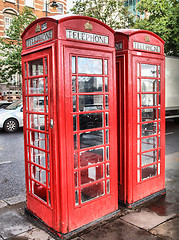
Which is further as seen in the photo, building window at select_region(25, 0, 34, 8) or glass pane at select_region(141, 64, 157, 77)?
building window at select_region(25, 0, 34, 8)

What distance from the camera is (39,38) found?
3117mm

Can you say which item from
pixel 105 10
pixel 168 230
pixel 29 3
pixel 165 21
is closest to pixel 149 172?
pixel 168 230

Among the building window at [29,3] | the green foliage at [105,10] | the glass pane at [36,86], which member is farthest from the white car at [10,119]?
the building window at [29,3]

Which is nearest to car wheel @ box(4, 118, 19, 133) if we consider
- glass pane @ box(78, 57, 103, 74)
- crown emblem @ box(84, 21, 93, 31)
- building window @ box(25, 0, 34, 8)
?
glass pane @ box(78, 57, 103, 74)

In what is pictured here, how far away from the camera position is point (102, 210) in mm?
3408

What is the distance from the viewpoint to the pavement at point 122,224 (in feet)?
10.0

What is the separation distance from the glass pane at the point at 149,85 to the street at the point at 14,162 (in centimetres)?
192

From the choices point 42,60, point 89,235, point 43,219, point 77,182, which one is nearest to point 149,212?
point 89,235

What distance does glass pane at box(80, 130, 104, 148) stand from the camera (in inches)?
125

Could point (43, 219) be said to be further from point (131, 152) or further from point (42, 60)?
point (42, 60)

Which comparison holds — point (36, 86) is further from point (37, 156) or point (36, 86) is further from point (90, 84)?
point (37, 156)

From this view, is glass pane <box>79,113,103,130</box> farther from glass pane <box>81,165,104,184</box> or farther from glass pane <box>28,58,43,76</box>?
glass pane <box>28,58,43,76</box>

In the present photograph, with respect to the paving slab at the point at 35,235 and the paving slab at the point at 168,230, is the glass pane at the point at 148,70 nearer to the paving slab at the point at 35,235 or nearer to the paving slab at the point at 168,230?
the paving slab at the point at 168,230

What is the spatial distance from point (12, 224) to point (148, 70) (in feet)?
9.67
